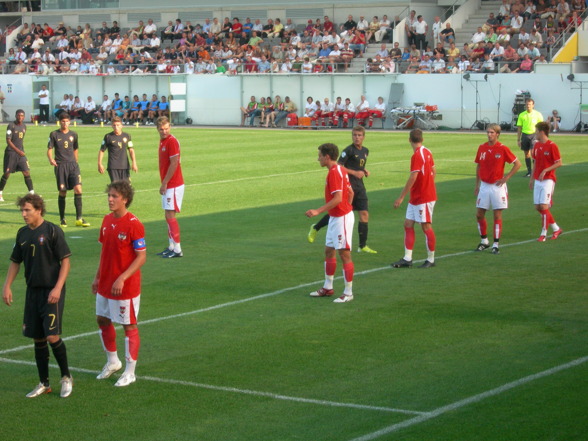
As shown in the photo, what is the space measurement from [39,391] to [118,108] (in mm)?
49009

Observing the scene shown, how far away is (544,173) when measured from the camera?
16.7 m

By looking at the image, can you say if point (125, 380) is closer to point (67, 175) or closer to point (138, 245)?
point (138, 245)

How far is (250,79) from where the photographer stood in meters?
54.4

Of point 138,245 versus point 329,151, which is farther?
point 329,151

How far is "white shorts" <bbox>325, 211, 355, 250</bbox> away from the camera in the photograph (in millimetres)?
12023

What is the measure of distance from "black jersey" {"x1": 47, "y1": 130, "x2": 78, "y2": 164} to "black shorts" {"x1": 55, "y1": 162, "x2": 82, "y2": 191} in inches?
4.0

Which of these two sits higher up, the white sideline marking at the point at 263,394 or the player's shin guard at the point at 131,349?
the player's shin guard at the point at 131,349

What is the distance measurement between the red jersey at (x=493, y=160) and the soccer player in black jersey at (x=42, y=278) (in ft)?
29.4

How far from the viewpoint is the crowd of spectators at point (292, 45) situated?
160 ft

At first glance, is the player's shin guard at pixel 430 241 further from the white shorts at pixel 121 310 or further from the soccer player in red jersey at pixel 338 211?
the white shorts at pixel 121 310

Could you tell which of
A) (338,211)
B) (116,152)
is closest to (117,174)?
(116,152)

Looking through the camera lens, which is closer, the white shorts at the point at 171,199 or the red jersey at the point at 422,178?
the red jersey at the point at 422,178

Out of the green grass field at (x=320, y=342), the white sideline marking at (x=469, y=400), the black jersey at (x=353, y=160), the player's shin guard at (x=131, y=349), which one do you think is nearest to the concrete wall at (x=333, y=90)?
the green grass field at (x=320, y=342)

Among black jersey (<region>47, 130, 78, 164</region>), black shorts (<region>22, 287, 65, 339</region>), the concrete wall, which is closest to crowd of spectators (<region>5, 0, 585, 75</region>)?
the concrete wall
